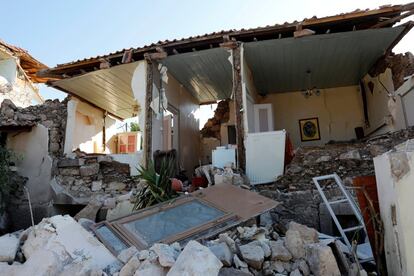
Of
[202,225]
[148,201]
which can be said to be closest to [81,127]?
[148,201]

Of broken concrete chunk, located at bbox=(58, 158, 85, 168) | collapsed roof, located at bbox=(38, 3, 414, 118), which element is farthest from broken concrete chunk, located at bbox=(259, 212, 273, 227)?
broken concrete chunk, located at bbox=(58, 158, 85, 168)

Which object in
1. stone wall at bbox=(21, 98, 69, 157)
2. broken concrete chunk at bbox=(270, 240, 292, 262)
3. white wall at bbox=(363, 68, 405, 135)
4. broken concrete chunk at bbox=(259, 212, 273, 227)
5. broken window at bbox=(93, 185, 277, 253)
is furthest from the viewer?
stone wall at bbox=(21, 98, 69, 157)

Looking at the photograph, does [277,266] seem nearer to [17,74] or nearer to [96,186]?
[96,186]

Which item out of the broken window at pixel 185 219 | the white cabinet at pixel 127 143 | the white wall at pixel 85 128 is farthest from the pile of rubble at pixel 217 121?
the broken window at pixel 185 219

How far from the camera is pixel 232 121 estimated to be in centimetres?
1130

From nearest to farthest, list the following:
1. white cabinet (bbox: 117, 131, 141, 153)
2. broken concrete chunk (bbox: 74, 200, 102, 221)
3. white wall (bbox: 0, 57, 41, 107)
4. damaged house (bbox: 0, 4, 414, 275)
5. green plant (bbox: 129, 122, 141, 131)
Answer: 1. damaged house (bbox: 0, 4, 414, 275)
2. broken concrete chunk (bbox: 74, 200, 102, 221)
3. white wall (bbox: 0, 57, 41, 107)
4. white cabinet (bbox: 117, 131, 141, 153)
5. green plant (bbox: 129, 122, 141, 131)

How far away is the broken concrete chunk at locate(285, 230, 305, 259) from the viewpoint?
141 inches

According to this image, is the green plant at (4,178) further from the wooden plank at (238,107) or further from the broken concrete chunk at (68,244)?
the wooden plank at (238,107)

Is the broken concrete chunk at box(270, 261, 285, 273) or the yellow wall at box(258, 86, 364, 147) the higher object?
the yellow wall at box(258, 86, 364, 147)

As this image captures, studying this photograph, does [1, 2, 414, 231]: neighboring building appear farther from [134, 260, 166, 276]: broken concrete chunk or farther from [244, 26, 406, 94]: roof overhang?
[134, 260, 166, 276]: broken concrete chunk

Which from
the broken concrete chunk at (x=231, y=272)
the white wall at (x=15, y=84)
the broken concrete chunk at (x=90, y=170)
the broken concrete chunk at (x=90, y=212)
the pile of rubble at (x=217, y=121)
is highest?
the white wall at (x=15, y=84)

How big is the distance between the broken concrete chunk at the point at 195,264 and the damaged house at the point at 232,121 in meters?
0.87

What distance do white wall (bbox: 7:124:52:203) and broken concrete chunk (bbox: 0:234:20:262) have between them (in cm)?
408

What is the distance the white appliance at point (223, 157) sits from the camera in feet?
22.7
